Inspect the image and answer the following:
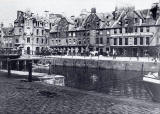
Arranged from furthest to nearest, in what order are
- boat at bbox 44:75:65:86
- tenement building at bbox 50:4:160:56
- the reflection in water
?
tenement building at bbox 50:4:160:56
the reflection in water
boat at bbox 44:75:65:86

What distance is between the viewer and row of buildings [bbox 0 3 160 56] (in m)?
59.7

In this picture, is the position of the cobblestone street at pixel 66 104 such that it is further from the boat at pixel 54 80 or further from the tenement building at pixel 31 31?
the tenement building at pixel 31 31

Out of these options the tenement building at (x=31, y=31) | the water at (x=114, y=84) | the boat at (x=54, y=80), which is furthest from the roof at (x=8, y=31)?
the boat at (x=54, y=80)

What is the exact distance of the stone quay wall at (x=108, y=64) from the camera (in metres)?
43.0

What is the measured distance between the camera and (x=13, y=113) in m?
9.41

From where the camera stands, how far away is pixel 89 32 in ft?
233

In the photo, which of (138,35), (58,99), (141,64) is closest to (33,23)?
(138,35)

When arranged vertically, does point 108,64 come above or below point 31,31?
below

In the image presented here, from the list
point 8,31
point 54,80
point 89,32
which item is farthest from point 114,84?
point 8,31

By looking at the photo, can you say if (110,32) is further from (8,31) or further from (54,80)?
(54,80)

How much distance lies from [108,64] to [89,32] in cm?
2336

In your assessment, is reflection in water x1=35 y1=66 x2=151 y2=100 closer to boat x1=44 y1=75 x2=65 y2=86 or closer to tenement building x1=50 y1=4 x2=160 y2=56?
boat x1=44 y1=75 x2=65 y2=86

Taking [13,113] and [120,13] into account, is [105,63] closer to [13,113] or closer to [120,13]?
[120,13]

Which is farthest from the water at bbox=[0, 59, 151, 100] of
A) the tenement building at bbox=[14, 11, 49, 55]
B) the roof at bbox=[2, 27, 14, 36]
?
the roof at bbox=[2, 27, 14, 36]
